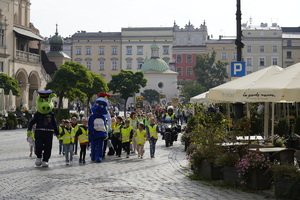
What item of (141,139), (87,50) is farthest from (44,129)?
(87,50)

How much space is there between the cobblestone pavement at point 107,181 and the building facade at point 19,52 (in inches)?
1717

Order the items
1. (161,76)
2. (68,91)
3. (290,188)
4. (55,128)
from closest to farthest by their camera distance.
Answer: (290,188) → (55,128) → (68,91) → (161,76)

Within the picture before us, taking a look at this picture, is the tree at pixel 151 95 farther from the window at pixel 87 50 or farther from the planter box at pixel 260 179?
the planter box at pixel 260 179

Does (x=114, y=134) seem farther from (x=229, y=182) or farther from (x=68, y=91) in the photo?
(x=68, y=91)

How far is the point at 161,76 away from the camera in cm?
10438

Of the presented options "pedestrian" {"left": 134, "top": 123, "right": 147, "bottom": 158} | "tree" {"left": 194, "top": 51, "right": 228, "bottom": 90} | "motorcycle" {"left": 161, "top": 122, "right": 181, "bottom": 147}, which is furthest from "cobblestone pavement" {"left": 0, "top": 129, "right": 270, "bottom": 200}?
"tree" {"left": 194, "top": 51, "right": 228, "bottom": 90}

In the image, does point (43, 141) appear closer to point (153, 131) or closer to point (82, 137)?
point (82, 137)

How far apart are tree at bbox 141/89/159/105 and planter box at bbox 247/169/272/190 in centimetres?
8776

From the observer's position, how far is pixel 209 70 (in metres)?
108

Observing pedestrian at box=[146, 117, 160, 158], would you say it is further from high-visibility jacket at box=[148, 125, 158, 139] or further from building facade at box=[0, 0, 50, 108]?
building facade at box=[0, 0, 50, 108]

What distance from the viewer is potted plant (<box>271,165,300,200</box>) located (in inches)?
356

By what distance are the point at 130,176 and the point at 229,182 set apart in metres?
2.61

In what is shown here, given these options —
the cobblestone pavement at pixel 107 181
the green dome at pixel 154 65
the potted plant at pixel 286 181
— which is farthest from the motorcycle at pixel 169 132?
the green dome at pixel 154 65

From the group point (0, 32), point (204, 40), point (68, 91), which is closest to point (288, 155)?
point (68, 91)
